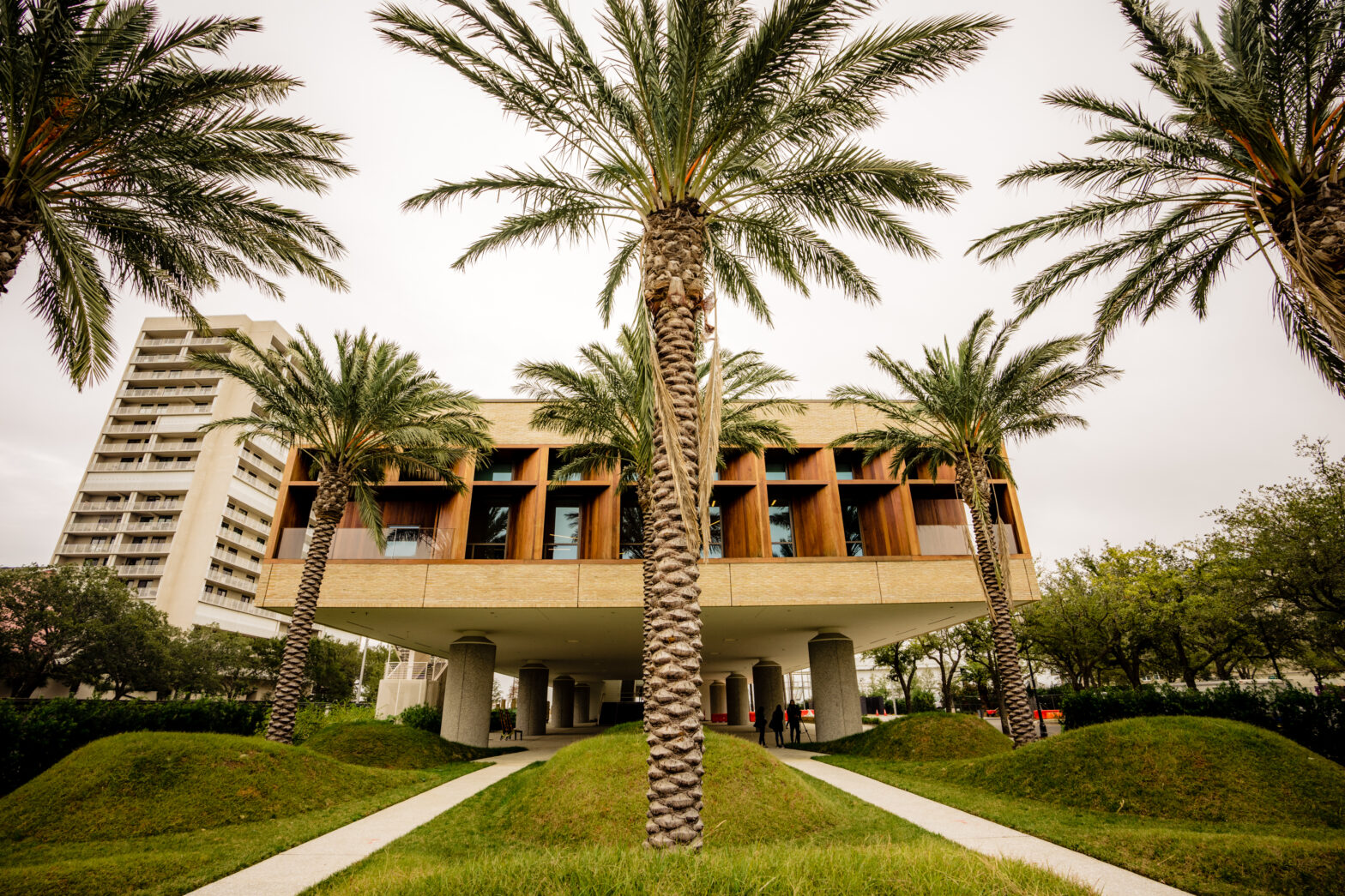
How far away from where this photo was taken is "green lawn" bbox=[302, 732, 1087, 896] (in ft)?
13.5

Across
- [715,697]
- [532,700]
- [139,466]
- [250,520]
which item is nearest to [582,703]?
[715,697]

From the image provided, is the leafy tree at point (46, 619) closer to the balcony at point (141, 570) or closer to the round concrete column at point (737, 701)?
the balcony at point (141, 570)

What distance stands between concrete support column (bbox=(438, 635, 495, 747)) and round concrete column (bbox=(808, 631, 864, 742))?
42.2 feet

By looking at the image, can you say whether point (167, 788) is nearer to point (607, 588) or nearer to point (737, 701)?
A: point (607, 588)

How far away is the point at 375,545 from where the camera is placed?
19.8 meters

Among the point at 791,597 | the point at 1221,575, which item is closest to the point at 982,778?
the point at 791,597

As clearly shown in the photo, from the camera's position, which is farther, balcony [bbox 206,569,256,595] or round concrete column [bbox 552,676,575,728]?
balcony [bbox 206,569,256,595]

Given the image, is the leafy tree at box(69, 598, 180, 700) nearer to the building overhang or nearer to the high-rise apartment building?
the high-rise apartment building

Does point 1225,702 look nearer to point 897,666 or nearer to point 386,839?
point 386,839

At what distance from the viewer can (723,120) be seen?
824cm

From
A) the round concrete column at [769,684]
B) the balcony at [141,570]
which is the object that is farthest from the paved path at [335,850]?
the balcony at [141,570]

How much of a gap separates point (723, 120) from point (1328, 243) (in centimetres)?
841

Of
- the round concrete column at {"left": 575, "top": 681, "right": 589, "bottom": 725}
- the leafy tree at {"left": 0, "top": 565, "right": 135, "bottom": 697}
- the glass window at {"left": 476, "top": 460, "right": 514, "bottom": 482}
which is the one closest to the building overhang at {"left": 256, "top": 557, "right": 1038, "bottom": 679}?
the glass window at {"left": 476, "top": 460, "right": 514, "bottom": 482}

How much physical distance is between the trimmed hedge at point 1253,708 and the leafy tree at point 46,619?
53.8 metres
